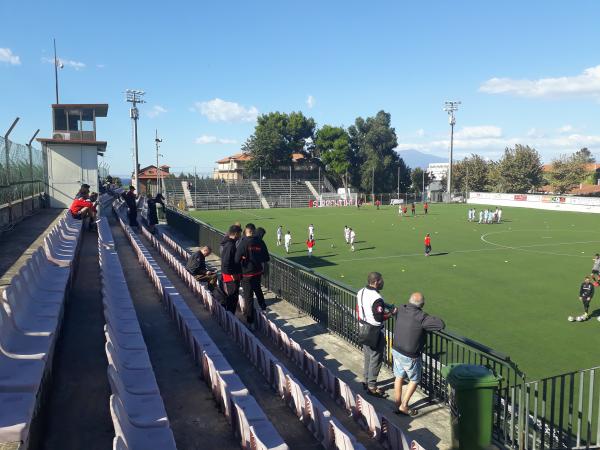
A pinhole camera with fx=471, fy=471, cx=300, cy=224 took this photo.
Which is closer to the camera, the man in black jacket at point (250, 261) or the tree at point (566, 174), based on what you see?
the man in black jacket at point (250, 261)

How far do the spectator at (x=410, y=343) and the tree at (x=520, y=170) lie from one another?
73665 mm

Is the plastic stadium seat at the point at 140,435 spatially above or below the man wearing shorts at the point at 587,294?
above

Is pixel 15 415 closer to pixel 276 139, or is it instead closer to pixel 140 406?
pixel 140 406

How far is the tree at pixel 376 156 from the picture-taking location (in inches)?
3041

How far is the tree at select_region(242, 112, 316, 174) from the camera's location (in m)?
76.9

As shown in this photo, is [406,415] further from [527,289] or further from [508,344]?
[527,289]

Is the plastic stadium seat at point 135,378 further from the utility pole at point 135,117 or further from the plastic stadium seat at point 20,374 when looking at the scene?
the utility pole at point 135,117

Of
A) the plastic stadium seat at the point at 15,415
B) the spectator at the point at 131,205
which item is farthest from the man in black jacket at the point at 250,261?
the spectator at the point at 131,205

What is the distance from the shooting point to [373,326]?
19.3 ft

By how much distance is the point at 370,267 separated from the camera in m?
20.3

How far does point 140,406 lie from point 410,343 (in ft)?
9.74

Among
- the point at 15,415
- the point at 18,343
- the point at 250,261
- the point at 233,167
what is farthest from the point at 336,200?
the point at 15,415

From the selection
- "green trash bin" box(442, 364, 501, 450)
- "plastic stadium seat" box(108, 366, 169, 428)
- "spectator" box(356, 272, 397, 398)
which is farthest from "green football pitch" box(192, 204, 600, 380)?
"plastic stadium seat" box(108, 366, 169, 428)

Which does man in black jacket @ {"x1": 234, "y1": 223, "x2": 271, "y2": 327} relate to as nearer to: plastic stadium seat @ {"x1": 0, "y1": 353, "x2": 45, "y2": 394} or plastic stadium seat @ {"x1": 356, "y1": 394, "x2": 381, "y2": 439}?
plastic stadium seat @ {"x1": 356, "y1": 394, "x2": 381, "y2": 439}
